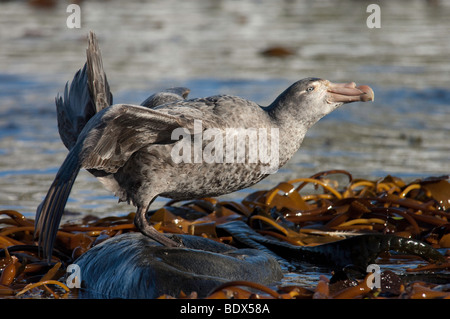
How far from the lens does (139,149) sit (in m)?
4.36

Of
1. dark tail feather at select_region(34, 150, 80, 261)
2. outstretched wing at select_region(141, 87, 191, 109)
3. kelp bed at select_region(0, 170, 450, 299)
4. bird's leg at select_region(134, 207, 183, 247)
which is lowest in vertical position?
kelp bed at select_region(0, 170, 450, 299)

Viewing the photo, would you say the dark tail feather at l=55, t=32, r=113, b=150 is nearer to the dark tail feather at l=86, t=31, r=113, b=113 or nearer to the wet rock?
the dark tail feather at l=86, t=31, r=113, b=113

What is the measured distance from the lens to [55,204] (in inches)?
151

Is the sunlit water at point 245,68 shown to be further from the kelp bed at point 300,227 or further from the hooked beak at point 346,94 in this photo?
the hooked beak at point 346,94

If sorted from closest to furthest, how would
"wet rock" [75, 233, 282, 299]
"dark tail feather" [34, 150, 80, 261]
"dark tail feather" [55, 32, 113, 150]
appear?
1. "dark tail feather" [34, 150, 80, 261]
2. "wet rock" [75, 233, 282, 299]
3. "dark tail feather" [55, 32, 113, 150]

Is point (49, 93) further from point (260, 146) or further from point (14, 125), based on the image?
point (260, 146)

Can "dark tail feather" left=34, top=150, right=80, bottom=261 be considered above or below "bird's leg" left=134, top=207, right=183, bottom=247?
above

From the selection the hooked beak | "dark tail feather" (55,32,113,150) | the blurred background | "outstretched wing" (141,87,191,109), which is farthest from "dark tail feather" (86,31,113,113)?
the blurred background

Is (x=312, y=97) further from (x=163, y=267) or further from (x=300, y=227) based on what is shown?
(x=163, y=267)

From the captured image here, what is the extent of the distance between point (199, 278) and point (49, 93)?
28.2ft

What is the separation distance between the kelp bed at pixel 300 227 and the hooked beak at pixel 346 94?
101 centimetres

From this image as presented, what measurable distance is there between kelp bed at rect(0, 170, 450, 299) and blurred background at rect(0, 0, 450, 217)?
1.08 metres

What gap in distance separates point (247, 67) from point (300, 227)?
9134mm

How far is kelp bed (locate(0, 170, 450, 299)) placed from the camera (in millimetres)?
4035
